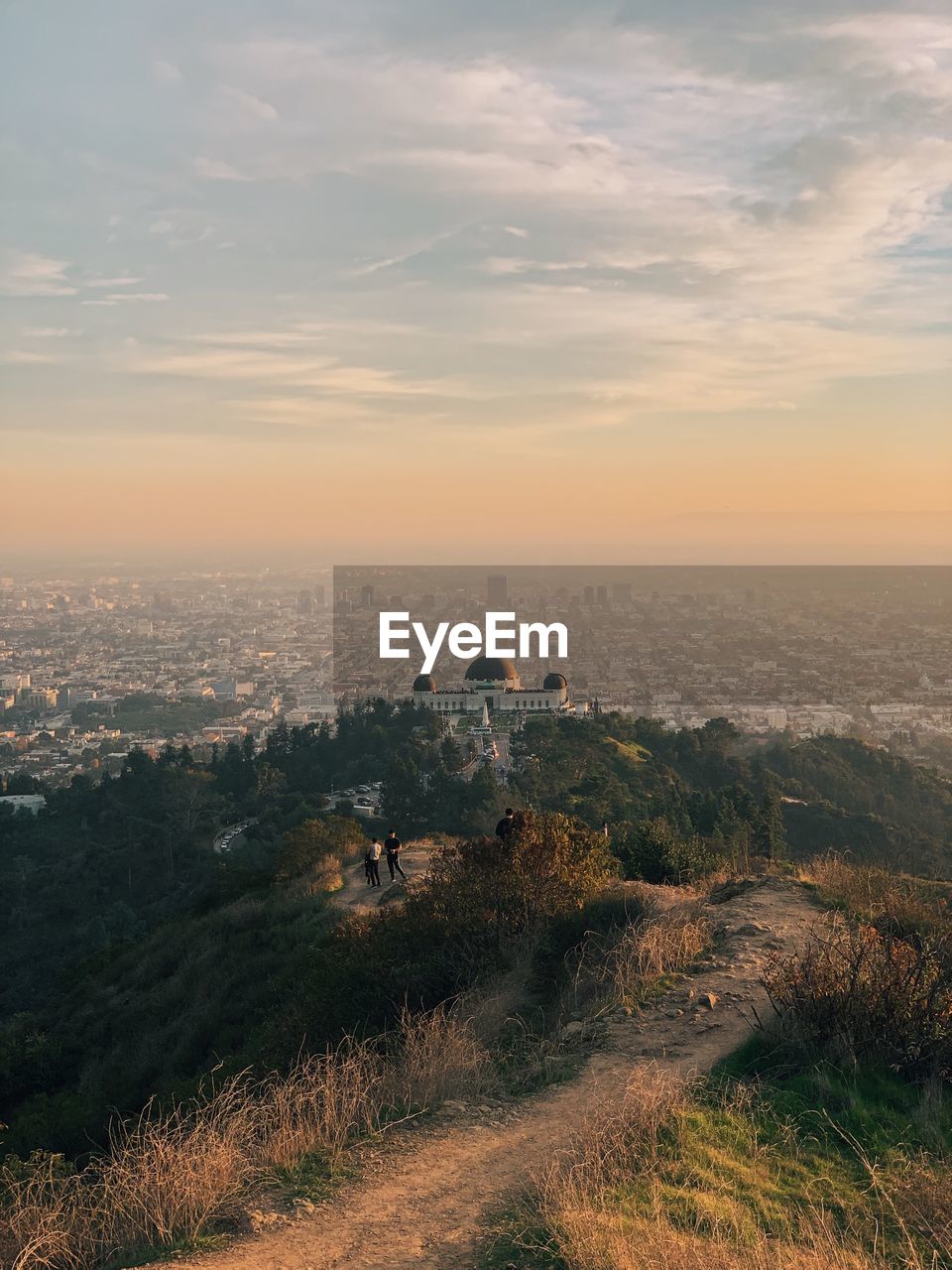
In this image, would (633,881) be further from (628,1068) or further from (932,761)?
(932,761)

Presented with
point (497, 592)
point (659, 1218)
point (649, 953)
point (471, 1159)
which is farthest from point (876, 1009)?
point (497, 592)

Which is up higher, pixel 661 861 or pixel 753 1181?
pixel 753 1181

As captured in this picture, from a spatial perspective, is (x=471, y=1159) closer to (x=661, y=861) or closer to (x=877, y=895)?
(x=877, y=895)

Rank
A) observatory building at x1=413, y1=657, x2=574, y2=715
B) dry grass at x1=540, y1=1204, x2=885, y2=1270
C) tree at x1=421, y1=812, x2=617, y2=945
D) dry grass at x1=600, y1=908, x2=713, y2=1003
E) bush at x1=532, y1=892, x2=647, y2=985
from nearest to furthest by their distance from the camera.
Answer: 1. dry grass at x1=540, y1=1204, x2=885, y2=1270
2. dry grass at x1=600, y1=908, x2=713, y2=1003
3. bush at x1=532, y1=892, x2=647, y2=985
4. tree at x1=421, y1=812, x2=617, y2=945
5. observatory building at x1=413, y1=657, x2=574, y2=715

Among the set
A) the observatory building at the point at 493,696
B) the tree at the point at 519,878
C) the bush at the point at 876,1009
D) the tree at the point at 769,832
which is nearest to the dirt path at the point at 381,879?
the tree at the point at 519,878

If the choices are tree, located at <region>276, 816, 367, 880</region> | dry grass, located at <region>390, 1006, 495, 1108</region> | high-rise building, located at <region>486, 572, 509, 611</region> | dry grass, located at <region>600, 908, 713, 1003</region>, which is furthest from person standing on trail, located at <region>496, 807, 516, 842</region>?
high-rise building, located at <region>486, 572, 509, 611</region>

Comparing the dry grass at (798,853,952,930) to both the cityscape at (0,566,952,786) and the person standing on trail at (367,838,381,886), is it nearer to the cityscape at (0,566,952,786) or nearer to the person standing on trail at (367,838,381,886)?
the person standing on trail at (367,838,381,886)
